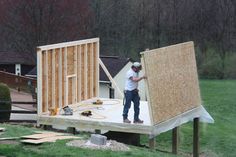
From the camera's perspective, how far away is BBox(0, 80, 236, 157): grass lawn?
981 cm

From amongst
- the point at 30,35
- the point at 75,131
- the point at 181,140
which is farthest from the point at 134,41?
the point at 75,131

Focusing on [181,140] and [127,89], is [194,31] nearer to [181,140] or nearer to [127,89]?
[181,140]

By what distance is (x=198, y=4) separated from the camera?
62812mm

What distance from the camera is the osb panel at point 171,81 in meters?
13.5

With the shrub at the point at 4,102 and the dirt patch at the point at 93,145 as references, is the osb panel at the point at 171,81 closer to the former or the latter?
the dirt patch at the point at 93,145

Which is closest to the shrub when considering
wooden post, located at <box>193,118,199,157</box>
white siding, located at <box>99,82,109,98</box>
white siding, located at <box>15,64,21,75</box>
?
wooden post, located at <box>193,118,199,157</box>

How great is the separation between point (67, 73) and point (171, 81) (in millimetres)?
3406

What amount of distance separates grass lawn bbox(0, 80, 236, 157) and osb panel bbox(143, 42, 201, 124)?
1221 mm

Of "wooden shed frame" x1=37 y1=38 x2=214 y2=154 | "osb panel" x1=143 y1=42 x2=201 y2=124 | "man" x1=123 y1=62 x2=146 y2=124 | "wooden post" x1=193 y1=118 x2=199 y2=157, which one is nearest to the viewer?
"man" x1=123 y1=62 x2=146 y2=124

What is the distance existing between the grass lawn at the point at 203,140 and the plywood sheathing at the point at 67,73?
211 cm

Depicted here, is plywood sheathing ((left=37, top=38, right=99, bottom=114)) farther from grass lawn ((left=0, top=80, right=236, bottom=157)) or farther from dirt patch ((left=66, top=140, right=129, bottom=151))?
dirt patch ((left=66, top=140, right=129, bottom=151))

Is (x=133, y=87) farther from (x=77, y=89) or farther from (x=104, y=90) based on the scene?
(x=104, y=90)

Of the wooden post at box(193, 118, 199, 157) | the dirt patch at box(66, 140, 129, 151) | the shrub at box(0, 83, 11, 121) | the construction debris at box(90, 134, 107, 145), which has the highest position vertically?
the shrub at box(0, 83, 11, 121)

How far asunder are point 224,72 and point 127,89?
42208 mm
